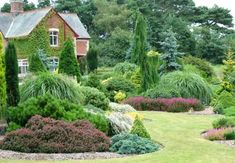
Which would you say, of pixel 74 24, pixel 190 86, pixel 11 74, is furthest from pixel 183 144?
pixel 74 24

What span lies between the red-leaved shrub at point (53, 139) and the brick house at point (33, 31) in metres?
33.3

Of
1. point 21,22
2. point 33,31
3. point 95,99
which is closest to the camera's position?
point 95,99

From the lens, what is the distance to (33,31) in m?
46.1

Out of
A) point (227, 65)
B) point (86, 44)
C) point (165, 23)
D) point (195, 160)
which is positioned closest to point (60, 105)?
point (195, 160)

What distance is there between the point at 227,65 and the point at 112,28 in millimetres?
29788

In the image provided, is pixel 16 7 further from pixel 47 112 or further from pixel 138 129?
pixel 138 129

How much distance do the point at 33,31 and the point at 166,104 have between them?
24571mm

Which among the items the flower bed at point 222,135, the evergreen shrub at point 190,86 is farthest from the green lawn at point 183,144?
the evergreen shrub at point 190,86

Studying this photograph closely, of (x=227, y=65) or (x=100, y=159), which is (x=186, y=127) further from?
(x=227, y=65)

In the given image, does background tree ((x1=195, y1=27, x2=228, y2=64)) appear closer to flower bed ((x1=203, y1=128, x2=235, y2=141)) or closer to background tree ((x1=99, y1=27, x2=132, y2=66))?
background tree ((x1=99, y1=27, x2=132, y2=66))

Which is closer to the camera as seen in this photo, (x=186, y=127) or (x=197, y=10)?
(x=186, y=127)

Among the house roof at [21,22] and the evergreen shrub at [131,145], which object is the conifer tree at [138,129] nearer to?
the evergreen shrub at [131,145]

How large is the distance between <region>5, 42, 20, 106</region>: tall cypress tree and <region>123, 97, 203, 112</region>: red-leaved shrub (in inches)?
392

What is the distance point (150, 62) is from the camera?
28125mm
